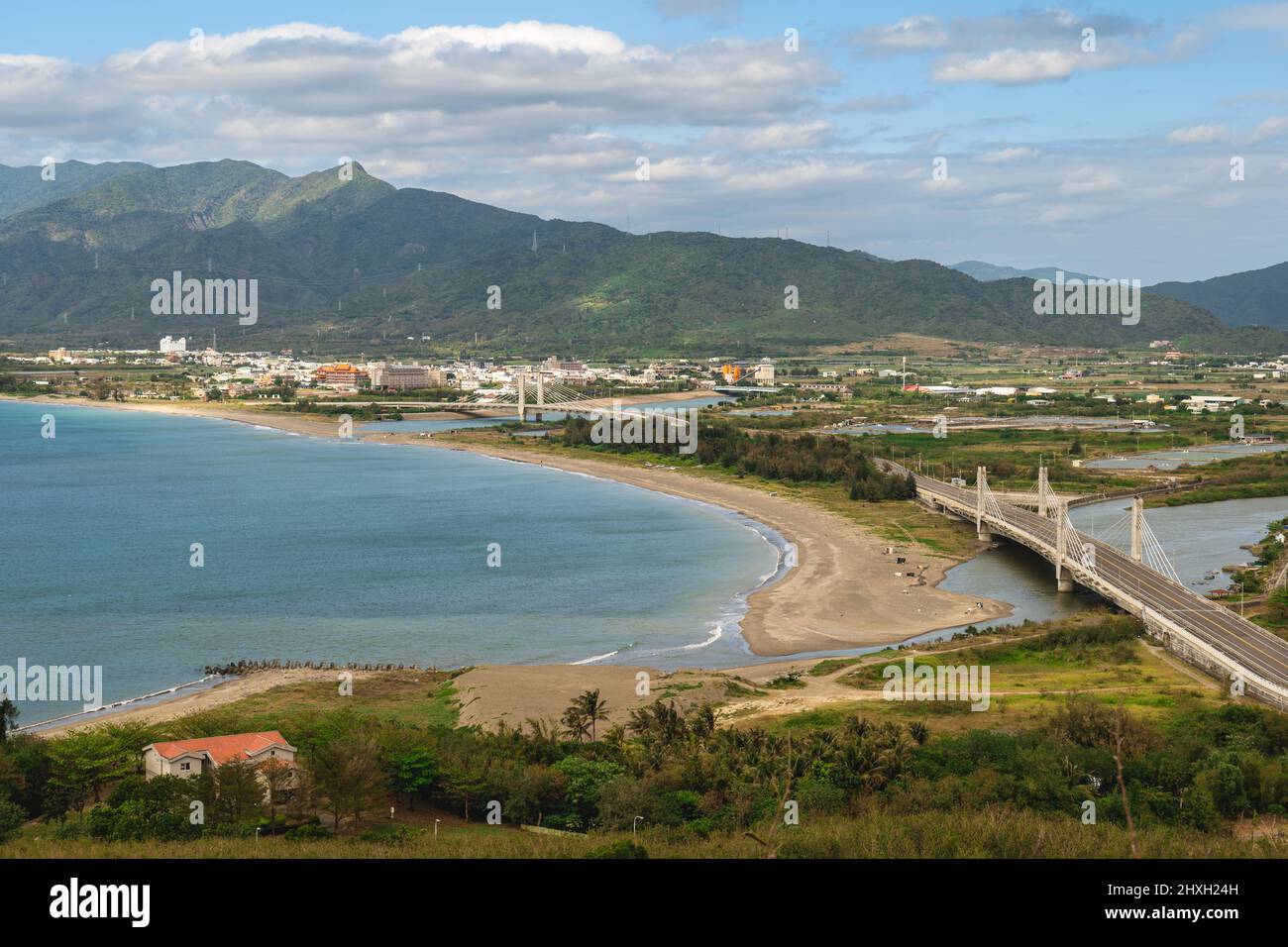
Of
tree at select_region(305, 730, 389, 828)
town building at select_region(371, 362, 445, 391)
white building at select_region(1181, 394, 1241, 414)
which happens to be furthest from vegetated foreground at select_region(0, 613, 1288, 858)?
town building at select_region(371, 362, 445, 391)

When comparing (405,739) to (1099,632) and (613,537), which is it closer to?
(1099,632)

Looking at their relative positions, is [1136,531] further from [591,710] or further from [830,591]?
[591,710]

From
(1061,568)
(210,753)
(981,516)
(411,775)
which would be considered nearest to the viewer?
(411,775)

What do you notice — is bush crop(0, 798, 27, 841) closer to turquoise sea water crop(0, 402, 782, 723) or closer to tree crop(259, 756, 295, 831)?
tree crop(259, 756, 295, 831)

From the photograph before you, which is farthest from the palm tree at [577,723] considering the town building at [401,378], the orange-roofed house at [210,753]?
the town building at [401,378]

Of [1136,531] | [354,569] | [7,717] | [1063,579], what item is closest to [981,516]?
[1136,531]
